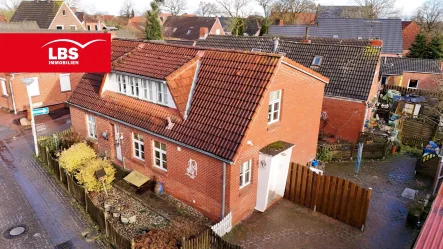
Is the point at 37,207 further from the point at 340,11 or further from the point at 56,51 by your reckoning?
the point at 340,11

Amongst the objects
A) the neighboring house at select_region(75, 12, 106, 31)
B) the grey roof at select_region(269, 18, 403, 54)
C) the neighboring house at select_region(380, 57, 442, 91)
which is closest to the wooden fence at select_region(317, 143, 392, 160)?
the neighboring house at select_region(380, 57, 442, 91)

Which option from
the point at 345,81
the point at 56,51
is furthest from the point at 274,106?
the point at 56,51

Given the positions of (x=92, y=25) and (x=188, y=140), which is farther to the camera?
(x=92, y=25)

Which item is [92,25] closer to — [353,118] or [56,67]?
[56,67]

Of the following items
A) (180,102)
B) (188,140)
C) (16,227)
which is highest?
(180,102)

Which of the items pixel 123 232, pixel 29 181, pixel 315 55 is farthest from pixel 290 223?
pixel 315 55

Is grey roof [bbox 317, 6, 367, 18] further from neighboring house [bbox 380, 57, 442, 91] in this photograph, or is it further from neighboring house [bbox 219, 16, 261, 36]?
neighboring house [bbox 380, 57, 442, 91]

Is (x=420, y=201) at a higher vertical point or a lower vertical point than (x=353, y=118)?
lower
